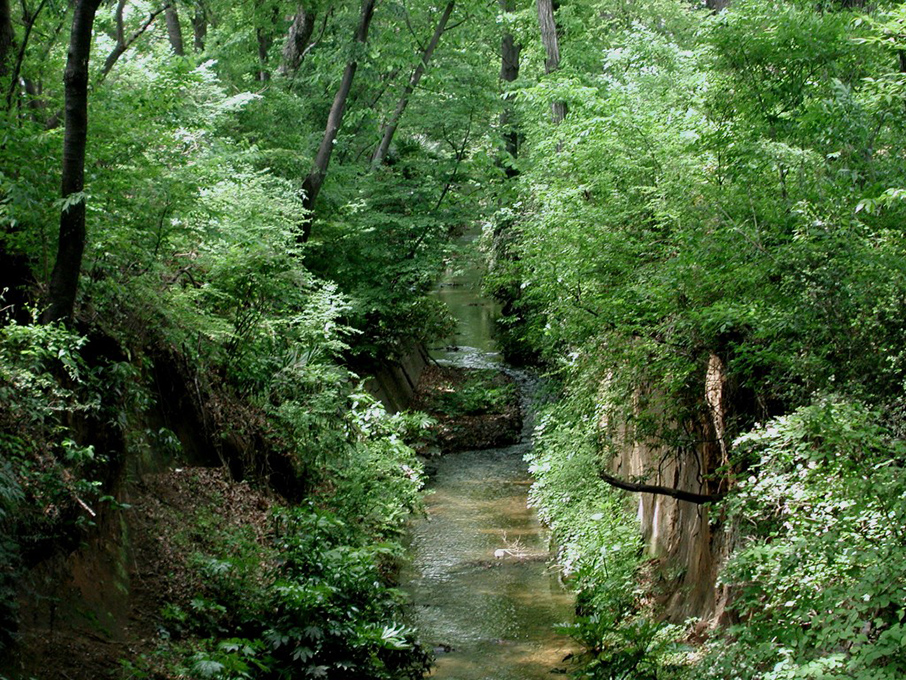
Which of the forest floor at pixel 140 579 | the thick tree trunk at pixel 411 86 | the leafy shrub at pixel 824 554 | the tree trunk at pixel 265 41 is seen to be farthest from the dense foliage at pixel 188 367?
the tree trunk at pixel 265 41

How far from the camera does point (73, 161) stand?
6.46 m

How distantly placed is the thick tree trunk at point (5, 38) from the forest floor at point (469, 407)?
9.73m

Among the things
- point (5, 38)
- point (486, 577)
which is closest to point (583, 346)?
point (486, 577)

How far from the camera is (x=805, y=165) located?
6516mm

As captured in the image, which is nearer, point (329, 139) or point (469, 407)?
point (329, 139)

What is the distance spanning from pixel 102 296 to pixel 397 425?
6.83 m

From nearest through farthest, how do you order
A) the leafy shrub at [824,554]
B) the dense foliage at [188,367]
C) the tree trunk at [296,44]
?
the leafy shrub at [824,554] → the dense foliage at [188,367] → the tree trunk at [296,44]

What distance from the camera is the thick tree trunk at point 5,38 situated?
25.1 ft

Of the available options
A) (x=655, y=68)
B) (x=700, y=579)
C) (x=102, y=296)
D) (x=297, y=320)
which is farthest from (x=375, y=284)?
(x=700, y=579)

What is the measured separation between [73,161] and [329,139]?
29.1 feet

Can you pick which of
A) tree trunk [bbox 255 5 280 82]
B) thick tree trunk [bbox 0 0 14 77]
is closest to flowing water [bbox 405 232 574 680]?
thick tree trunk [bbox 0 0 14 77]

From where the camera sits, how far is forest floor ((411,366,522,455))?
16.4 metres

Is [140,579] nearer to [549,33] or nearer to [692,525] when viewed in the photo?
[692,525]

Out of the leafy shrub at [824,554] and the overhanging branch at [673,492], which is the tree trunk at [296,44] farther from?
the leafy shrub at [824,554]
